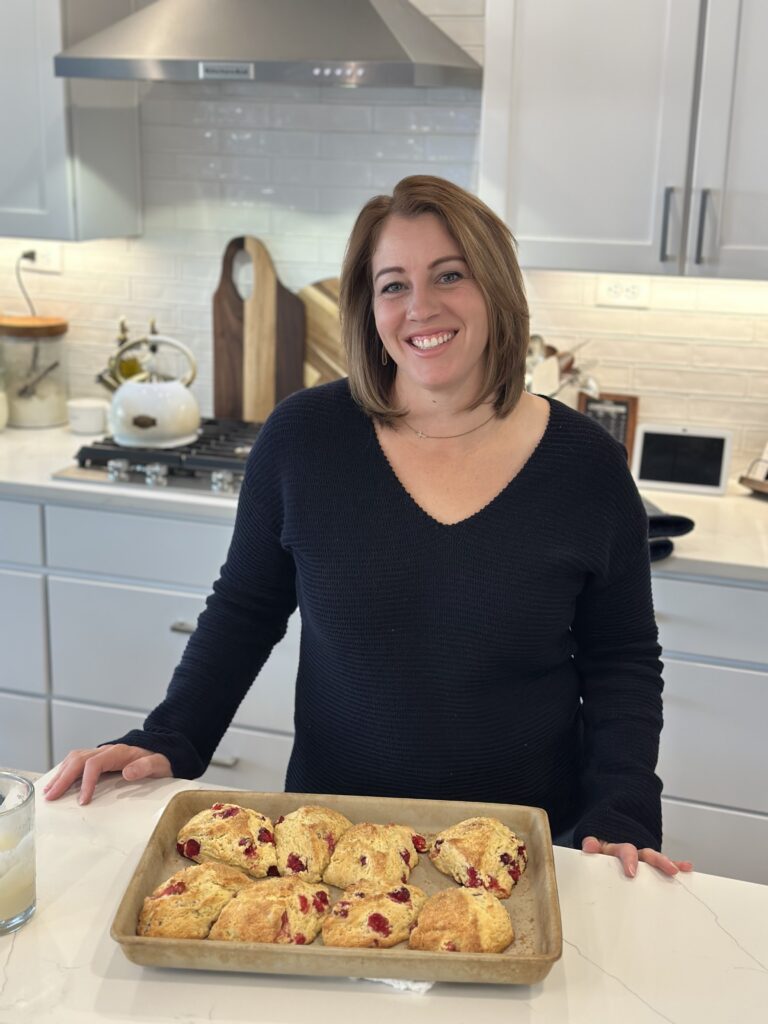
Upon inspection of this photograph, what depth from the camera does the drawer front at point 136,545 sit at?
8.71 feet

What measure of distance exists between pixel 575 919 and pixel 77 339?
8.65ft

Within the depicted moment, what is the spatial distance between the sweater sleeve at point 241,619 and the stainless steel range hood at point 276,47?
3.81 ft

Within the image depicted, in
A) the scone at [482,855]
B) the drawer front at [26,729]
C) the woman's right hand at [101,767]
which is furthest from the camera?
the drawer front at [26,729]

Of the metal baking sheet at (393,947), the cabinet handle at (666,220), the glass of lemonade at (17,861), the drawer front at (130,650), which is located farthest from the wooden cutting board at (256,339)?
the glass of lemonade at (17,861)

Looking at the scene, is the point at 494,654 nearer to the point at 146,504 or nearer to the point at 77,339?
the point at 146,504

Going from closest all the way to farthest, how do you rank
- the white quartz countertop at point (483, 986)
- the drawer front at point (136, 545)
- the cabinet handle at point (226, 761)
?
the white quartz countertop at point (483, 986)
the drawer front at point (136, 545)
the cabinet handle at point (226, 761)

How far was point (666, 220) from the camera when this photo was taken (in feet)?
8.13

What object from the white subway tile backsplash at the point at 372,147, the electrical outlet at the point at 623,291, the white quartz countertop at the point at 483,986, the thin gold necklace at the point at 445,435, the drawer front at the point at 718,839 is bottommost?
the drawer front at the point at 718,839

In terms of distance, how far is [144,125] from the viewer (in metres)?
3.12

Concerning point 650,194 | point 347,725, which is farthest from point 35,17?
point 347,725

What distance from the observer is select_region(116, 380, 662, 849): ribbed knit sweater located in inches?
56.0

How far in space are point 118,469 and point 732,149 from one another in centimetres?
154

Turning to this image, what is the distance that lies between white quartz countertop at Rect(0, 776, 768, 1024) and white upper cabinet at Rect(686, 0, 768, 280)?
1.63m

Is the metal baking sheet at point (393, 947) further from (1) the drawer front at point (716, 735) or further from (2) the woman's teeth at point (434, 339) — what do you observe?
(1) the drawer front at point (716, 735)
